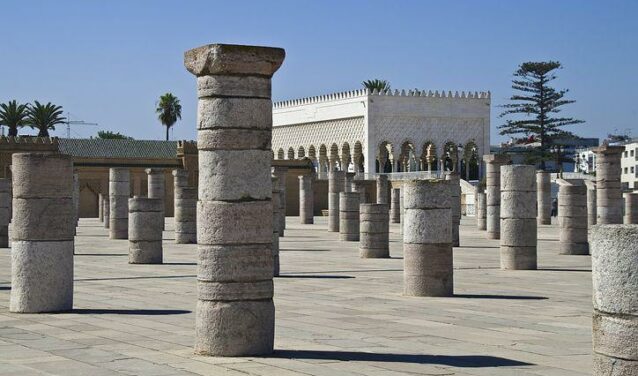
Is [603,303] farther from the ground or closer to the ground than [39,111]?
closer to the ground

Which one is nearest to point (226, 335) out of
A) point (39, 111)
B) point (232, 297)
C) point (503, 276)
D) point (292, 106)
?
point (232, 297)

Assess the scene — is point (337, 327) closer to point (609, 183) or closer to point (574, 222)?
point (574, 222)

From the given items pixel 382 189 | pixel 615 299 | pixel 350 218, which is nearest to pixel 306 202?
pixel 382 189

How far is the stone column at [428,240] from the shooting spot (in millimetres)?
11945

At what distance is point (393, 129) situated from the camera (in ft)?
214

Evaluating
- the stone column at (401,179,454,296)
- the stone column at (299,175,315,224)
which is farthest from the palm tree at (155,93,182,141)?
the stone column at (401,179,454,296)

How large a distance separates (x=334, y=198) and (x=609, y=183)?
11.7 m

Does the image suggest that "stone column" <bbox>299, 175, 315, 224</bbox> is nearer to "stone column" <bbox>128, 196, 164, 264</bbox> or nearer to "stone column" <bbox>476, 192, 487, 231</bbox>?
"stone column" <bbox>476, 192, 487, 231</bbox>

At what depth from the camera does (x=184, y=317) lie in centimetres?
998

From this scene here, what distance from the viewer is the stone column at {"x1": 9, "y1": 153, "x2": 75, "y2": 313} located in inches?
404

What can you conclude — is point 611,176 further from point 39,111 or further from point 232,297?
point 39,111

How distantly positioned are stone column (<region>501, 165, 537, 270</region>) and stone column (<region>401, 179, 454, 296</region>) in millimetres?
3674

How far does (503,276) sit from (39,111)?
5346 cm

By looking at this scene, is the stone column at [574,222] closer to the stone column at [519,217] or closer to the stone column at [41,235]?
the stone column at [519,217]
